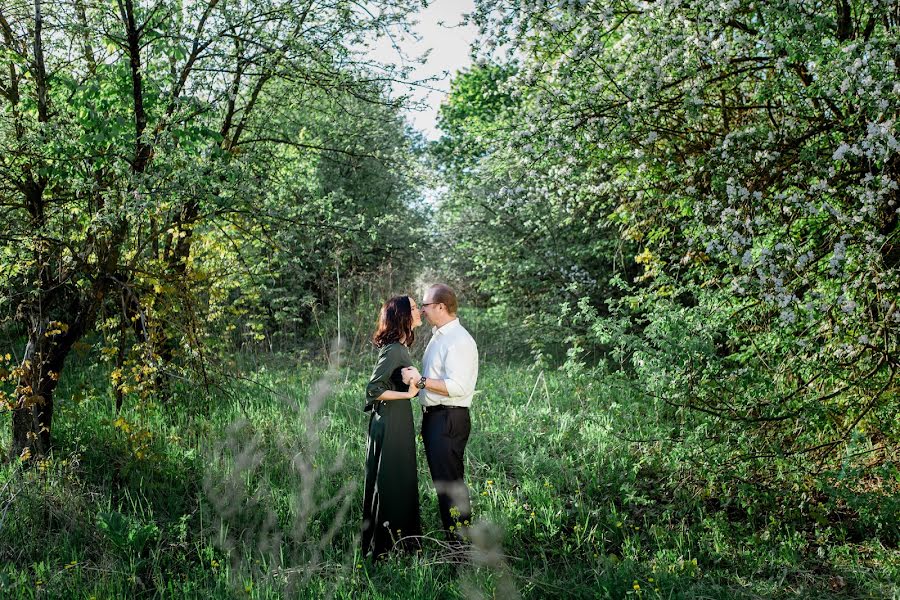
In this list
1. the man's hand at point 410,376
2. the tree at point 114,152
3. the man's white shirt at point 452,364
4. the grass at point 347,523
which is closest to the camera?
the grass at point 347,523

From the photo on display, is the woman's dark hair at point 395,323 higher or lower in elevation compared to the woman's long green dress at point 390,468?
higher

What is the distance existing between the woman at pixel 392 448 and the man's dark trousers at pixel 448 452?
0.16 meters

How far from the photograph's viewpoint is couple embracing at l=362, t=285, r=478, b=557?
4.72 meters

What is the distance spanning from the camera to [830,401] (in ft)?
18.4

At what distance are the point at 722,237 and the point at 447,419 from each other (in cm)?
259

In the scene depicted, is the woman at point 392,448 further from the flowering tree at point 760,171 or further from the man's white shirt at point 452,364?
the flowering tree at point 760,171

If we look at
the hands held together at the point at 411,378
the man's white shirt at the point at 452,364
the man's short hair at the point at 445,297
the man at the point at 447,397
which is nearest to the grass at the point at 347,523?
the man at the point at 447,397

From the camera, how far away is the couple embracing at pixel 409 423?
4.72 m

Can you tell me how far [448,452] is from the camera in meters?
4.79

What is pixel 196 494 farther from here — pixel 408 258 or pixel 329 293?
pixel 408 258

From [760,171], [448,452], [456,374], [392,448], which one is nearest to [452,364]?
[456,374]

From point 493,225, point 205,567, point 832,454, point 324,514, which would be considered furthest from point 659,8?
point 493,225

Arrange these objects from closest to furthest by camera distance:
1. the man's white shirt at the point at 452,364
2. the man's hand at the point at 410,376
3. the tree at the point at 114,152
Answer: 1. the man's hand at the point at 410,376
2. the man's white shirt at the point at 452,364
3. the tree at the point at 114,152

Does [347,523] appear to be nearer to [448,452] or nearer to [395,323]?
[448,452]
